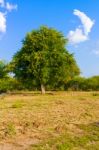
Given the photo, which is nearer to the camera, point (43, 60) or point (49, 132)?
point (49, 132)

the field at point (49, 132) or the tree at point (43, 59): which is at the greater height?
the tree at point (43, 59)

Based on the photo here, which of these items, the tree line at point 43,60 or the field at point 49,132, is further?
the tree line at point 43,60

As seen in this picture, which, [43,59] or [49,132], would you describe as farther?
[43,59]

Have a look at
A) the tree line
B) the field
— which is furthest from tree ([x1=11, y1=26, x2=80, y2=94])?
the field

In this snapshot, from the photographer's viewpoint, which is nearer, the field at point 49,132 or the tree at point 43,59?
the field at point 49,132

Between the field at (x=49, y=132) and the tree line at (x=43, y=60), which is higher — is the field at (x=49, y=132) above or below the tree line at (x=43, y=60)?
below

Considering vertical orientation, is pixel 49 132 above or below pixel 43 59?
below

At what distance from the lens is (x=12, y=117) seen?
1499 centimetres

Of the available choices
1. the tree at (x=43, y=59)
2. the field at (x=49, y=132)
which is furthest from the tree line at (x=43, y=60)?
the field at (x=49, y=132)

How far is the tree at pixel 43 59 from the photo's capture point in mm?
51031

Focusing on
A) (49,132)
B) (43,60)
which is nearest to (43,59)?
(43,60)

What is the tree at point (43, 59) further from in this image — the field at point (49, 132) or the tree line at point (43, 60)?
the field at point (49, 132)

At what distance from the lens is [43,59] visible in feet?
166

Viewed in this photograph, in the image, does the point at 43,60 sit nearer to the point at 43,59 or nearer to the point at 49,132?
the point at 43,59
